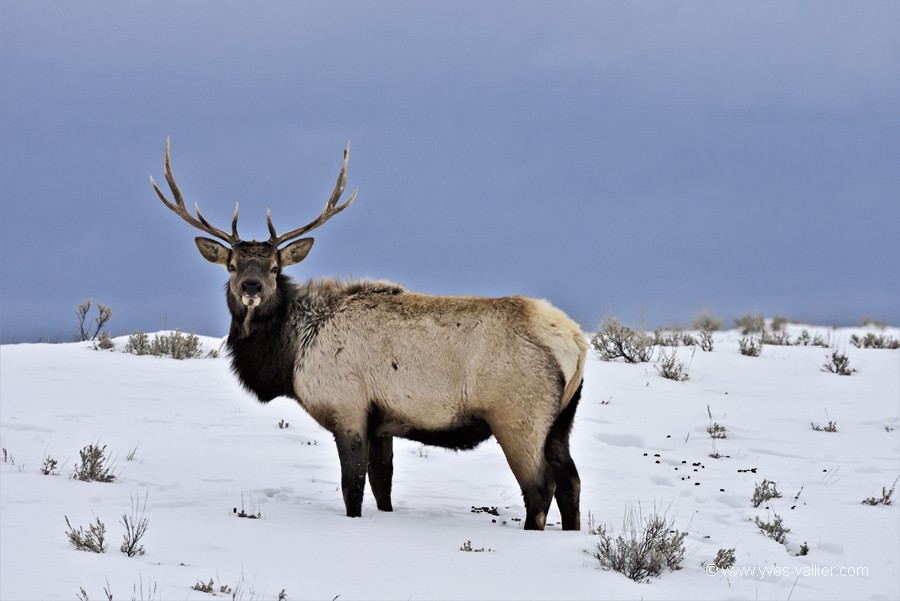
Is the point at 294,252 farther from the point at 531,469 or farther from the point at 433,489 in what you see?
the point at 531,469

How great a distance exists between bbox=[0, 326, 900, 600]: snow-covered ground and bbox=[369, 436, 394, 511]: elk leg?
1.11ft

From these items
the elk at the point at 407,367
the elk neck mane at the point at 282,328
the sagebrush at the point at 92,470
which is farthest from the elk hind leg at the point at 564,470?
the sagebrush at the point at 92,470

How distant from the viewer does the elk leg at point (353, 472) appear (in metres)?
7.40

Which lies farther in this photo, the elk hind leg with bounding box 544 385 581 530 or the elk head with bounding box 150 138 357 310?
the elk head with bounding box 150 138 357 310

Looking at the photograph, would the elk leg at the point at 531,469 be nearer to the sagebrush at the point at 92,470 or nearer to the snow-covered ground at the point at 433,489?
the snow-covered ground at the point at 433,489

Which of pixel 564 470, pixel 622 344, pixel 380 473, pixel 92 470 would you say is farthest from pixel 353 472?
pixel 622 344

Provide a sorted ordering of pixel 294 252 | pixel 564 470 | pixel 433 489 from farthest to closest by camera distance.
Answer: pixel 433 489
pixel 294 252
pixel 564 470

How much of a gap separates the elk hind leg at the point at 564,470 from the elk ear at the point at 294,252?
3.05 meters

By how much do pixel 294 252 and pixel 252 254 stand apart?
51 cm

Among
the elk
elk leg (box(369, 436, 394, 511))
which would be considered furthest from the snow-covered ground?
the elk

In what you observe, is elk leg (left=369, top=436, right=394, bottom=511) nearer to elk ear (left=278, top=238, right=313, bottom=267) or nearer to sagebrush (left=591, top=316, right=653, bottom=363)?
elk ear (left=278, top=238, right=313, bottom=267)

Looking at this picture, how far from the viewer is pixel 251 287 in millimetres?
8047

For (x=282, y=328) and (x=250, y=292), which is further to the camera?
(x=282, y=328)

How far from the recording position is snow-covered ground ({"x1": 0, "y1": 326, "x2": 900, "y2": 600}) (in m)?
5.44
